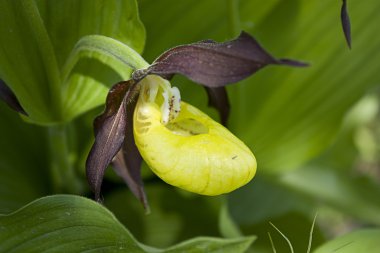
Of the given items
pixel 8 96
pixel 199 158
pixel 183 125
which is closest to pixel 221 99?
pixel 183 125

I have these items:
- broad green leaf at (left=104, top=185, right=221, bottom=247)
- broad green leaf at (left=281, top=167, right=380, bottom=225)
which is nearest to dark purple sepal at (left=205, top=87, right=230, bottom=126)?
broad green leaf at (left=104, top=185, right=221, bottom=247)

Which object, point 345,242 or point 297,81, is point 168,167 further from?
point 297,81

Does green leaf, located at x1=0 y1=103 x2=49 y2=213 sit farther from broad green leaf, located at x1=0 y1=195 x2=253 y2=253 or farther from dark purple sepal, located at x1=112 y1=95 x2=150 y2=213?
broad green leaf, located at x1=0 y1=195 x2=253 y2=253

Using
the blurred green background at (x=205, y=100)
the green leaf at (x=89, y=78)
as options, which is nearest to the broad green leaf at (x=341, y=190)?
the blurred green background at (x=205, y=100)

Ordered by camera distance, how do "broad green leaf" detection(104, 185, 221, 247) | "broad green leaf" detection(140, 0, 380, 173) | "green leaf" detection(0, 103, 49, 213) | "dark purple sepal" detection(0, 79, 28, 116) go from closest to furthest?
1. "dark purple sepal" detection(0, 79, 28, 116)
2. "broad green leaf" detection(140, 0, 380, 173)
3. "green leaf" detection(0, 103, 49, 213)
4. "broad green leaf" detection(104, 185, 221, 247)

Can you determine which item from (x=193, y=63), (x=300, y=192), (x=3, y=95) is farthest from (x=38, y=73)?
(x=300, y=192)

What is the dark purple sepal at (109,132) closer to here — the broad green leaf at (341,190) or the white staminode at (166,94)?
the white staminode at (166,94)

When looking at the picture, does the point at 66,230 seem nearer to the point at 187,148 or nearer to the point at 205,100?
the point at 187,148
